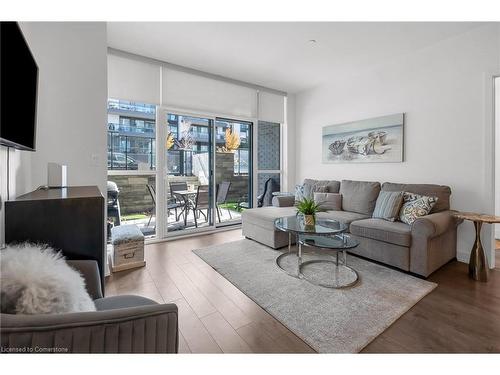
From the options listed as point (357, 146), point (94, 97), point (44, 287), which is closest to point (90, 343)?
point (44, 287)

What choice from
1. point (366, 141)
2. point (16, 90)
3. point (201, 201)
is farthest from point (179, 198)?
point (366, 141)

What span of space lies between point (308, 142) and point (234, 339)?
13.3 feet

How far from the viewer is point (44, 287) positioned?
796 millimetres

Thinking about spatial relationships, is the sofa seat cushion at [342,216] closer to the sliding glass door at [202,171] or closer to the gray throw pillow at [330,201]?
the gray throw pillow at [330,201]

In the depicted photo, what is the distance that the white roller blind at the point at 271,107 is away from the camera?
15.8ft

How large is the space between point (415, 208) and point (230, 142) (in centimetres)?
307

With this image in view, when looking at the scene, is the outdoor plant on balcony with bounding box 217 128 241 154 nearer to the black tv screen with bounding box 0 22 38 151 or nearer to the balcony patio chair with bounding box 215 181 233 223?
the balcony patio chair with bounding box 215 181 233 223

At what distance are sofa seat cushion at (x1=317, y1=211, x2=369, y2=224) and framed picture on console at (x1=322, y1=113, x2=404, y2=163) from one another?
0.96 meters

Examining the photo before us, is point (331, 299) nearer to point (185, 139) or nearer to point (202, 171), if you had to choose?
point (202, 171)

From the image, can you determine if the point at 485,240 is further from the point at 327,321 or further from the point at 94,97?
the point at 94,97

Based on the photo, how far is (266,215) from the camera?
3.50 meters

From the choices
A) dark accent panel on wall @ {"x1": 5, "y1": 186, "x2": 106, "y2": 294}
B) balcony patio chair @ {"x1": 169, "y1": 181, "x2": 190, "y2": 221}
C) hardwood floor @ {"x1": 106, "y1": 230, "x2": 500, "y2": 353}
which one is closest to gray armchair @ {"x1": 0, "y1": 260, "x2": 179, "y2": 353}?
dark accent panel on wall @ {"x1": 5, "y1": 186, "x2": 106, "y2": 294}

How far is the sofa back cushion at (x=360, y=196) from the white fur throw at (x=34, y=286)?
Result: 3.40 metres

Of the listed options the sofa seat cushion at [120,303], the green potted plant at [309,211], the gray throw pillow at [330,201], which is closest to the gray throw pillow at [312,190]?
the gray throw pillow at [330,201]
